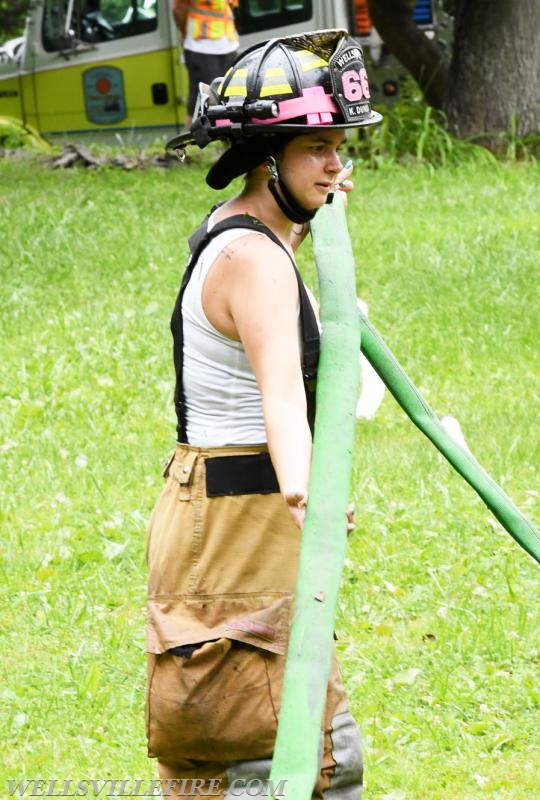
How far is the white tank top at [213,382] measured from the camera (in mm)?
2713

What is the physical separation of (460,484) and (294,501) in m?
3.26

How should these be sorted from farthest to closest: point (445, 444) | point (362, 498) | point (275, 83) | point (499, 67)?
point (499, 67) → point (362, 498) → point (445, 444) → point (275, 83)

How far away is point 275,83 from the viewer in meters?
2.66

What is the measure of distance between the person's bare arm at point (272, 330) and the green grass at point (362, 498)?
1.58m

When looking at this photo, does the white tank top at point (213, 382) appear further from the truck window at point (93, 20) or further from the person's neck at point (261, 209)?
the truck window at point (93, 20)

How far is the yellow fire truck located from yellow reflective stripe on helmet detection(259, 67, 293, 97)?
38.4 feet

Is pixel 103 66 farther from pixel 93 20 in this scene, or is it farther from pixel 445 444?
pixel 445 444

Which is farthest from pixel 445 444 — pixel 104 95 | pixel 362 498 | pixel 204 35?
pixel 104 95

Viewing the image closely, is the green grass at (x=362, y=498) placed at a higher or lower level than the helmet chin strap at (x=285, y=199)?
lower

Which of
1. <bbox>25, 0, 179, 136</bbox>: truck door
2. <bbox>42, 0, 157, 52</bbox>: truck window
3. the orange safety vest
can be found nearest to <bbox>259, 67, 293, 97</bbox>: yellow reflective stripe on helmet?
the orange safety vest

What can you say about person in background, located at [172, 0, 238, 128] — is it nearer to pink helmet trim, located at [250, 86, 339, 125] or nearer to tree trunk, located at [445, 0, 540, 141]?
tree trunk, located at [445, 0, 540, 141]

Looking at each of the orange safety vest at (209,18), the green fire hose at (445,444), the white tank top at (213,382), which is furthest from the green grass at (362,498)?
the orange safety vest at (209,18)

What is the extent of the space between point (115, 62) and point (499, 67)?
4.16 meters

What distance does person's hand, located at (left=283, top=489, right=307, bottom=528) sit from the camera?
2385 millimetres
